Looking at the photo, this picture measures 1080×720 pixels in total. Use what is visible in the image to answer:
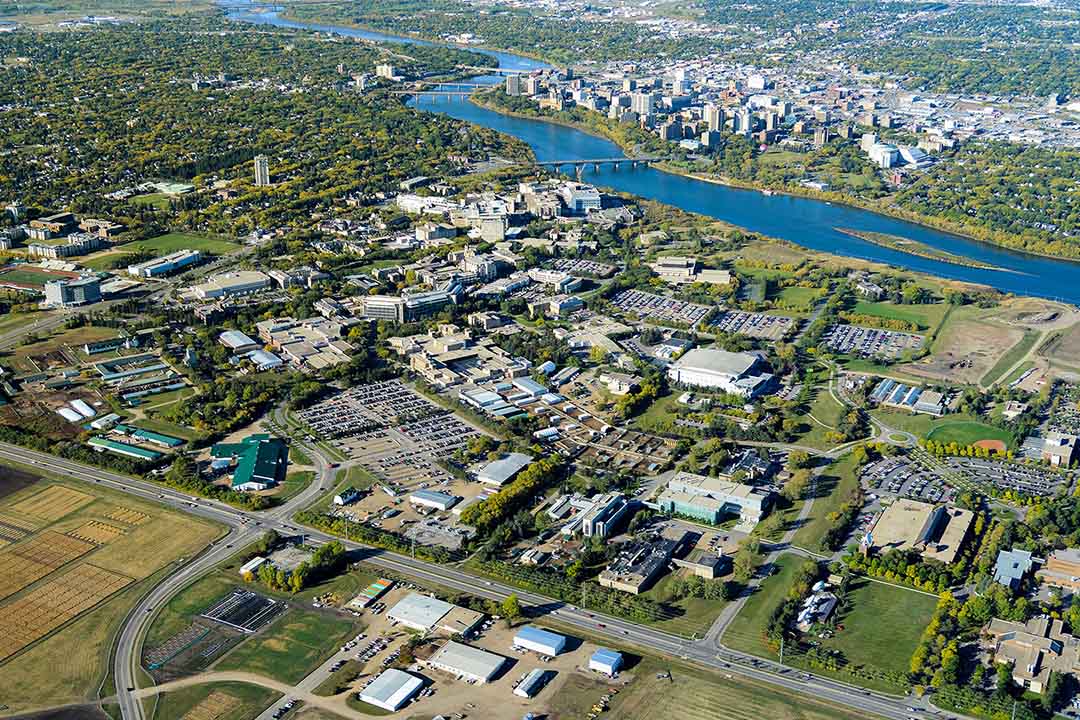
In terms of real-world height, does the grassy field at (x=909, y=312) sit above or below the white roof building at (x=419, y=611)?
above

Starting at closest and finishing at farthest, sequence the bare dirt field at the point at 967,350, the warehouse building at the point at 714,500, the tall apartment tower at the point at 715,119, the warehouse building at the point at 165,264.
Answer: the warehouse building at the point at 714,500 < the bare dirt field at the point at 967,350 < the warehouse building at the point at 165,264 < the tall apartment tower at the point at 715,119

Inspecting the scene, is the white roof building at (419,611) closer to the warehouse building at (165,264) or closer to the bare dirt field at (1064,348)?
the bare dirt field at (1064,348)

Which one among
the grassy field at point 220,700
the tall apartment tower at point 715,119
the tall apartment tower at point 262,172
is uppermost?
the tall apartment tower at point 715,119

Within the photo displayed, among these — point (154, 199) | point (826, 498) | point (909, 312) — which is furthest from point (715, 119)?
point (826, 498)

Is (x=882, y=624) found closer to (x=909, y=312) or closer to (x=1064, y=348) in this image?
(x=1064, y=348)

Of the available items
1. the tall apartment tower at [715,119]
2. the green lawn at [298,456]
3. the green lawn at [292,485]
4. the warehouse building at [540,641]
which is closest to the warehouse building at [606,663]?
the warehouse building at [540,641]
